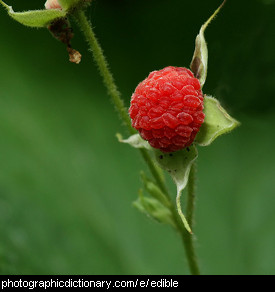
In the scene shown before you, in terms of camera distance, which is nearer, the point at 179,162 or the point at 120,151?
the point at 179,162

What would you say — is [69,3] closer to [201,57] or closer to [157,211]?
[201,57]

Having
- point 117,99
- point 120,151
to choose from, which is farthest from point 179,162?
point 120,151

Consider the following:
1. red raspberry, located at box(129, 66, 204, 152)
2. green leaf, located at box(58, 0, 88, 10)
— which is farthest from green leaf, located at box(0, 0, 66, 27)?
red raspberry, located at box(129, 66, 204, 152)

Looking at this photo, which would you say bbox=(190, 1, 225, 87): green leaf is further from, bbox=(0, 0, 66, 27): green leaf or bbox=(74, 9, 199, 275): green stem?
bbox=(0, 0, 66, 27): green leaf

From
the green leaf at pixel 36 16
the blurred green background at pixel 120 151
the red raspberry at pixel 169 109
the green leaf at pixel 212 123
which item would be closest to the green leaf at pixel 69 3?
the green leaf at pixel 36 16

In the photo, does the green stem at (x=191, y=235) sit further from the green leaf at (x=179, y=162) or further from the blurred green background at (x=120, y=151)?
the blurred green background at (x=120, y=151)
